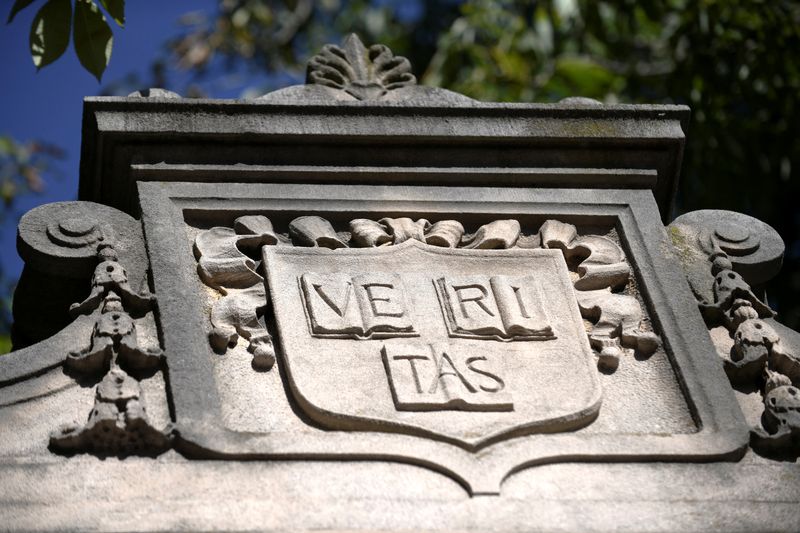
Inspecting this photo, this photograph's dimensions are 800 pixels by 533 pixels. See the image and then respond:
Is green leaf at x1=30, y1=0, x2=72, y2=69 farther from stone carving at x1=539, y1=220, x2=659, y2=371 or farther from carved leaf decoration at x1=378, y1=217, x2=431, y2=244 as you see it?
stone carving at x1=539, y1=220, x2=659, y2=371

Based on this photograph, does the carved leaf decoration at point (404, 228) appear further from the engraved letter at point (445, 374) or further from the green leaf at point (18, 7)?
the green leaf at point (18, 7)

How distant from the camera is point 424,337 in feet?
14.1

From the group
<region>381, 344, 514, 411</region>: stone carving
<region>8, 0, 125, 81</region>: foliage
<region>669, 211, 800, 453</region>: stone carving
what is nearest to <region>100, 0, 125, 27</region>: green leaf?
<region>8, 0, 125, 81</region>: foliage

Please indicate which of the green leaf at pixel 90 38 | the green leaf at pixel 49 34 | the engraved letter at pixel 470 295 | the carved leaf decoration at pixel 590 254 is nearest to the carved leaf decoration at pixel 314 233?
the engraved letter at pixel 470 295

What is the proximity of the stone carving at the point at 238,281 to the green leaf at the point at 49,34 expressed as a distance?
0.69 metres

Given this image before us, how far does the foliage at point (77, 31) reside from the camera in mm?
4723

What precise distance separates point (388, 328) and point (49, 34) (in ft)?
4.47

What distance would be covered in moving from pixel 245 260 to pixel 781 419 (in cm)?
150

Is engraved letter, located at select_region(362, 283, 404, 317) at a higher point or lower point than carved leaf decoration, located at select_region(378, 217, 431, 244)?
lower

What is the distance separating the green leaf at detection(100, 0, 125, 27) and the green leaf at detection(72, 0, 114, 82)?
3cm

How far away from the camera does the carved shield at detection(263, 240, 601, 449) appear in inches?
159

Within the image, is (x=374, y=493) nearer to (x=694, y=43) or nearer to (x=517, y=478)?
(x=517, y=478)

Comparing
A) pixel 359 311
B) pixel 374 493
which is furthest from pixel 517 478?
pixel 359 311

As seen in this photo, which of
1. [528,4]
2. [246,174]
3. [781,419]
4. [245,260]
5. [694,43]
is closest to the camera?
[781,419]
